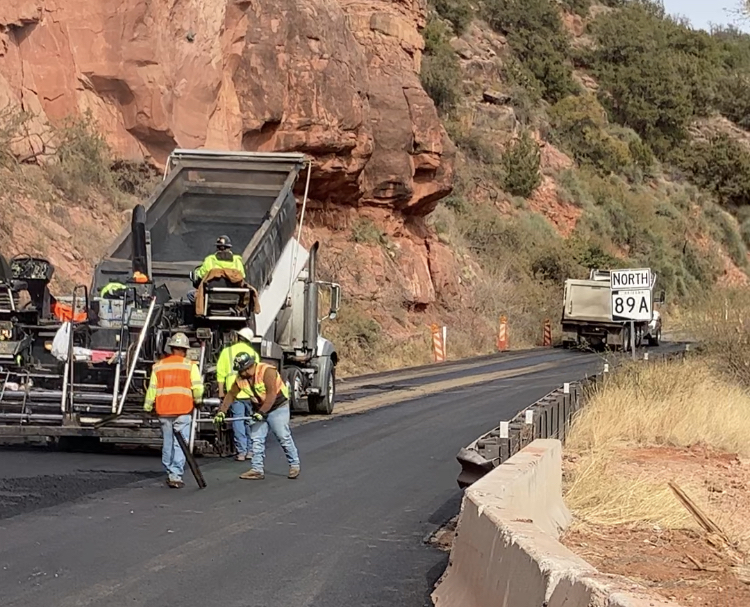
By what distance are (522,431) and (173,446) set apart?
3.41 meters

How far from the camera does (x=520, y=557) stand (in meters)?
5.09

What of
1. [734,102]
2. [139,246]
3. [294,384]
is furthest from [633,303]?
[734,102]

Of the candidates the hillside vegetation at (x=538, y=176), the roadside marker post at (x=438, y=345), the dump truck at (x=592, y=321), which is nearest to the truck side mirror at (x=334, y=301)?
the hillside vegetation at (x=538, y=176)

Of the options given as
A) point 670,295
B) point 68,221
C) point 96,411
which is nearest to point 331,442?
point 96,411

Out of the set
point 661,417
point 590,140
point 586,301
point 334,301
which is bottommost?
point 661,417

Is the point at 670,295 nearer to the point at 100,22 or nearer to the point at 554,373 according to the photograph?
the point at 554,373

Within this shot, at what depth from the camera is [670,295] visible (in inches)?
2279

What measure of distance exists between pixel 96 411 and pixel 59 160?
15.1m

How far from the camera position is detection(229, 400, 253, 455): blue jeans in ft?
38.2

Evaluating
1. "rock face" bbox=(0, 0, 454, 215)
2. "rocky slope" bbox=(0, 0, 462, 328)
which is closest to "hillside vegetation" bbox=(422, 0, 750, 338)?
"rocky slope" bbox=(0, 0, 462, 328)

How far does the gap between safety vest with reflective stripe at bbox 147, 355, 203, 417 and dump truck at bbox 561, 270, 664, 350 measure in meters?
28.3

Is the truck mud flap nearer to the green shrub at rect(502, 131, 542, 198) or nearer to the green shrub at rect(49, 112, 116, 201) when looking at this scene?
the green shrub at rect(49, 112, 116, 201)

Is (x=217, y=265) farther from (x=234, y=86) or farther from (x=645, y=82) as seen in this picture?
(x=645, y=82)

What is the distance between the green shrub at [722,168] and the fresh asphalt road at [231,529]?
6606 centimetres
